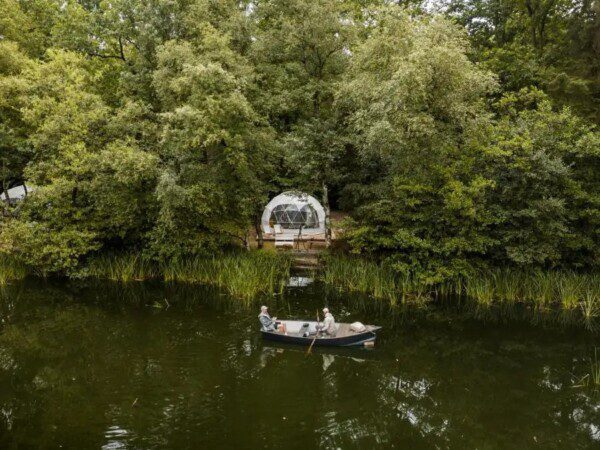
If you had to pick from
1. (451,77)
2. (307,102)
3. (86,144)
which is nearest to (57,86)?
(86,144)

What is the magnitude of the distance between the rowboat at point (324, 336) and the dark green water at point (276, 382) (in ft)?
0.95

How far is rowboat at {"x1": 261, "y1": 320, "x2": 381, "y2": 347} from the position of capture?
12.7 meters

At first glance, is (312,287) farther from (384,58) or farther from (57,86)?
(57,86)

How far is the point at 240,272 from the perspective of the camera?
17.3 metres

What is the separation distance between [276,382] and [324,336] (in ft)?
7.68

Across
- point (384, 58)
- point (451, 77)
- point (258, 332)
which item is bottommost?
point (258, 332)

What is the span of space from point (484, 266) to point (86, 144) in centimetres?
1674

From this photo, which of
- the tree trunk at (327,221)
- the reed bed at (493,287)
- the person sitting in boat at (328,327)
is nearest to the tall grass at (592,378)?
the reed bed at (493,287)

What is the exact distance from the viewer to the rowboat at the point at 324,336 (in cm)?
1274

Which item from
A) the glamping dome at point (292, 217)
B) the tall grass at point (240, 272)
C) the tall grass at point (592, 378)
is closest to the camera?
the tall grass at point (592, 378)

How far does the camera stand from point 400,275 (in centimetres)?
1803

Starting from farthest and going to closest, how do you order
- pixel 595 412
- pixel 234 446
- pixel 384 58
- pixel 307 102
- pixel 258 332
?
1. pixel 307 102
2. pixel 384 58
3. pixel 258 332
4. pixel 595 412
5. pixel 234 446

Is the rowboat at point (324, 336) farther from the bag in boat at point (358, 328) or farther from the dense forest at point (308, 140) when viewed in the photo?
the dense forest at point (308, 140)

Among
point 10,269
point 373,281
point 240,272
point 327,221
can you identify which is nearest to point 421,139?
point 373,281
